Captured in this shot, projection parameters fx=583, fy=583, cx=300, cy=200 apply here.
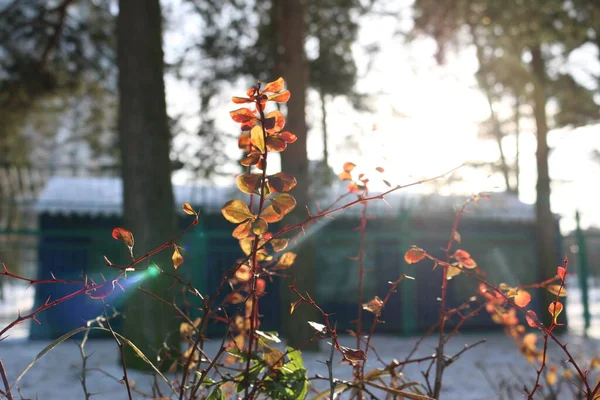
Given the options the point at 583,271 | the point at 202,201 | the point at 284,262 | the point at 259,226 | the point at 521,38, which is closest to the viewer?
the point at 259,226

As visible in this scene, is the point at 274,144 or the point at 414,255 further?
the point at 414,255

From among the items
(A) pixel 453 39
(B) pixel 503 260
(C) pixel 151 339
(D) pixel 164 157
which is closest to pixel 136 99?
(D) pixel 164 157

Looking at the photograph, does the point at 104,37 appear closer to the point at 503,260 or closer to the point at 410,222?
the point at 410,222

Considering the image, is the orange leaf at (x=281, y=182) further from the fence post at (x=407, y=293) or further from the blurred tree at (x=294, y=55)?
the fence post at (x=407, y=293)

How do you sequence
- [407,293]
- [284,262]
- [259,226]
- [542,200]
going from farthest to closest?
[407,293]
[542,200]
[284,262]
[259,226]

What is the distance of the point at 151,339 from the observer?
219 inches

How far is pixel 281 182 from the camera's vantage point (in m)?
0.93

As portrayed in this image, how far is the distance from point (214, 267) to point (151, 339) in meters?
4.61

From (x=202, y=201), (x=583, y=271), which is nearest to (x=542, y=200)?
(x=583, y=271)

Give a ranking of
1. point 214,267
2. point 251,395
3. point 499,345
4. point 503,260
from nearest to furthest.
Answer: point 251,395, point 499,345, point 214,267, point 503,260

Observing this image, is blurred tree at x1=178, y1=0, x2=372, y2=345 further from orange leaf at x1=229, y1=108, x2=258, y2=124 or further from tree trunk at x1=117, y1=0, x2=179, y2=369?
orange leaf at x1=229, y1=108, x2=258, y2=124

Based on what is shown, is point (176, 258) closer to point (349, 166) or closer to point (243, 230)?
point (243, 230)

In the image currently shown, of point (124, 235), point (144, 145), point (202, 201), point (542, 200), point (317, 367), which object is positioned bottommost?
point (317, 367)

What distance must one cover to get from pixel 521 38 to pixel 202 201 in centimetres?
568
